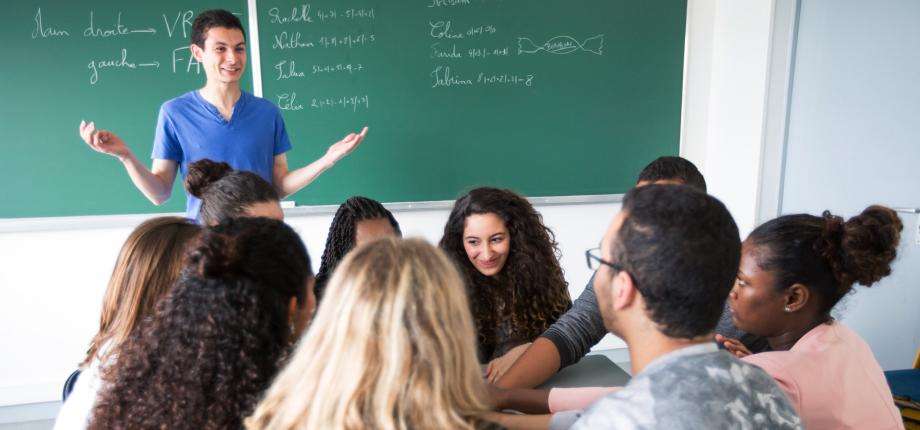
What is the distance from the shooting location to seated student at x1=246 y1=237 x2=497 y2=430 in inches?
34.4

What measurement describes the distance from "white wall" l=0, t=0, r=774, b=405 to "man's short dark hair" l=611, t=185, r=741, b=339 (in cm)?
241

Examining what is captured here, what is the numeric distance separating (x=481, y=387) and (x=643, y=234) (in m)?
0.37

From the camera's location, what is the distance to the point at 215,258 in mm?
966

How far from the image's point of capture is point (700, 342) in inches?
40.5

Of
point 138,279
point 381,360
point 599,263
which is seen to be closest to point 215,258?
point 381,360

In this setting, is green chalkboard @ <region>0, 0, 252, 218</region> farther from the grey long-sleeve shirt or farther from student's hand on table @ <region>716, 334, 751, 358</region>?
student's hand on table @ <region>716, 334, 751, 358</region>

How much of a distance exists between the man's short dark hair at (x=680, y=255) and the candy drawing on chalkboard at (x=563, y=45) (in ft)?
8.17

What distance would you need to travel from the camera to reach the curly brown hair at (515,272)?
6.91ft

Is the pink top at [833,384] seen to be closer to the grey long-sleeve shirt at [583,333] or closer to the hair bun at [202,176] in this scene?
the grey long-sleeve shirt at [583,333]

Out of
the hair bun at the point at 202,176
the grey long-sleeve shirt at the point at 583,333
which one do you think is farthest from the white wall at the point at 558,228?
the grey long-sleeve shirt at the point at 583,333

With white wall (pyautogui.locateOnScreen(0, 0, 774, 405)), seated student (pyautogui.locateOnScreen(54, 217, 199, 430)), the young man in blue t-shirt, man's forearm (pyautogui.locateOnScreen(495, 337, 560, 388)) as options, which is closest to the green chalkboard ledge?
white wall (pyautogui.locateOnScreen(0, 0, 774, 405))

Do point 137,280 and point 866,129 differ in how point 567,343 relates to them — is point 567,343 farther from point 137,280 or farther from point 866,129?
point 866,129

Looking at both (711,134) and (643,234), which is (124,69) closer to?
(643,234)

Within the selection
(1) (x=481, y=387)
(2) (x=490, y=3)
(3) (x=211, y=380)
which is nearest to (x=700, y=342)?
(1) (x=481, y=387)
